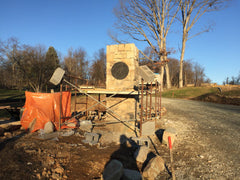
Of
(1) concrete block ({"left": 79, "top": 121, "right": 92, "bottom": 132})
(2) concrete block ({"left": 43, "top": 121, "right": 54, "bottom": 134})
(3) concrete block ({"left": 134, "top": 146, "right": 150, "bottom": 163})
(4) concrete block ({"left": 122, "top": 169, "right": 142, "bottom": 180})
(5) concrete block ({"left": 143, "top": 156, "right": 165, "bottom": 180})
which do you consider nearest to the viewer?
(4) concrete block ({"left": 122, "top": 169, "right": 142, "bottom": 180})

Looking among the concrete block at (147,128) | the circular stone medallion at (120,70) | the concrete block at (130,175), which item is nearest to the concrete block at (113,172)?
the concrete block at (130,175)

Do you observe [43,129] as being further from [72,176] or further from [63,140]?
[72,176]

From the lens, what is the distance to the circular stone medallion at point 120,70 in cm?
825

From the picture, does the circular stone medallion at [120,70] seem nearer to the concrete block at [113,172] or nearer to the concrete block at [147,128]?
the concrete block at [147,128]

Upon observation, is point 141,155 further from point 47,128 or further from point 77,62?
point 77,62

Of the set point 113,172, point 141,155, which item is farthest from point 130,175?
point 141,155

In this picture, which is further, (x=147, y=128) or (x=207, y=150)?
(x=147, y=128)

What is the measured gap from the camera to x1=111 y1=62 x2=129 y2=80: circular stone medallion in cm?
825

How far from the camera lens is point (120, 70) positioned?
830 centimetres

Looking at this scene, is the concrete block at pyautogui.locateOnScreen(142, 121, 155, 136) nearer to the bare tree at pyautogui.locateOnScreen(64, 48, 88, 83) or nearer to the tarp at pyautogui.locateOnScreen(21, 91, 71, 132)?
the tarp at pyautogui.locateOnScreen(21, 91, 71, 132)

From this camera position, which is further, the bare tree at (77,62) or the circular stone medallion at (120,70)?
the bare tree at (77,62)

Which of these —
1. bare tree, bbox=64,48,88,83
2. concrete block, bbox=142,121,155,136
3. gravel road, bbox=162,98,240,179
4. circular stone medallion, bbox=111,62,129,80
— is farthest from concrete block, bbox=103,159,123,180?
→ bare tree, bbox=64,48,88,83

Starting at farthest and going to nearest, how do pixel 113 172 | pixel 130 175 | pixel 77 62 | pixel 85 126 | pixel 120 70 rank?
pixel 77 62 < pixel 120 70 < pixel 85 126 < pixel 130 175 < pixel 113 172

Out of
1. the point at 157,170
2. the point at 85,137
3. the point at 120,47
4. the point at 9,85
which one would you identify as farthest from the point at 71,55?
the point at 157,170
